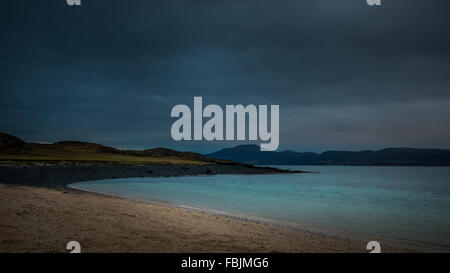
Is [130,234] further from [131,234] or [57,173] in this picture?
[57,173]

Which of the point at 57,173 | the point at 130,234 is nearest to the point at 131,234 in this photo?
the point at 130,234

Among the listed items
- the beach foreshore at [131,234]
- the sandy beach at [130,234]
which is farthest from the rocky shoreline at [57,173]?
the sandy beach at [130,234]

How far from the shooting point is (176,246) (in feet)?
25.6

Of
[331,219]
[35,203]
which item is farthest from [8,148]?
[331,219]

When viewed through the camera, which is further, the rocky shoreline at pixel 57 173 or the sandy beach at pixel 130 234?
the rocky shoreline at pixel 57 173

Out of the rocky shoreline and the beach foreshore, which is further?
the rocky shoreline

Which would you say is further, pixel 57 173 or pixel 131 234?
pixel 57 173

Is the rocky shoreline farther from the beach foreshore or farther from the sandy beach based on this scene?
the sandy beach

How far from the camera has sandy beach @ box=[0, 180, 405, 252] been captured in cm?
750

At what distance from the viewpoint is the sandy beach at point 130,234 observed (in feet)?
24.6

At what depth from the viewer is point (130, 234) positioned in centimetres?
879

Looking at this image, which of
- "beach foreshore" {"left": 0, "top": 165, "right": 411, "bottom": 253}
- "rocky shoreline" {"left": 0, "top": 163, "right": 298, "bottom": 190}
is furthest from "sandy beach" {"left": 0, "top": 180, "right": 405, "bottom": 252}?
"rocky shoreline" {"left": 0, "top": 163, "right": 298, "bottom": 190}

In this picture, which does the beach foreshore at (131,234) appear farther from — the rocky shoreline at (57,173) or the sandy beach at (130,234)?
the rocky shoreline at (57,173)
